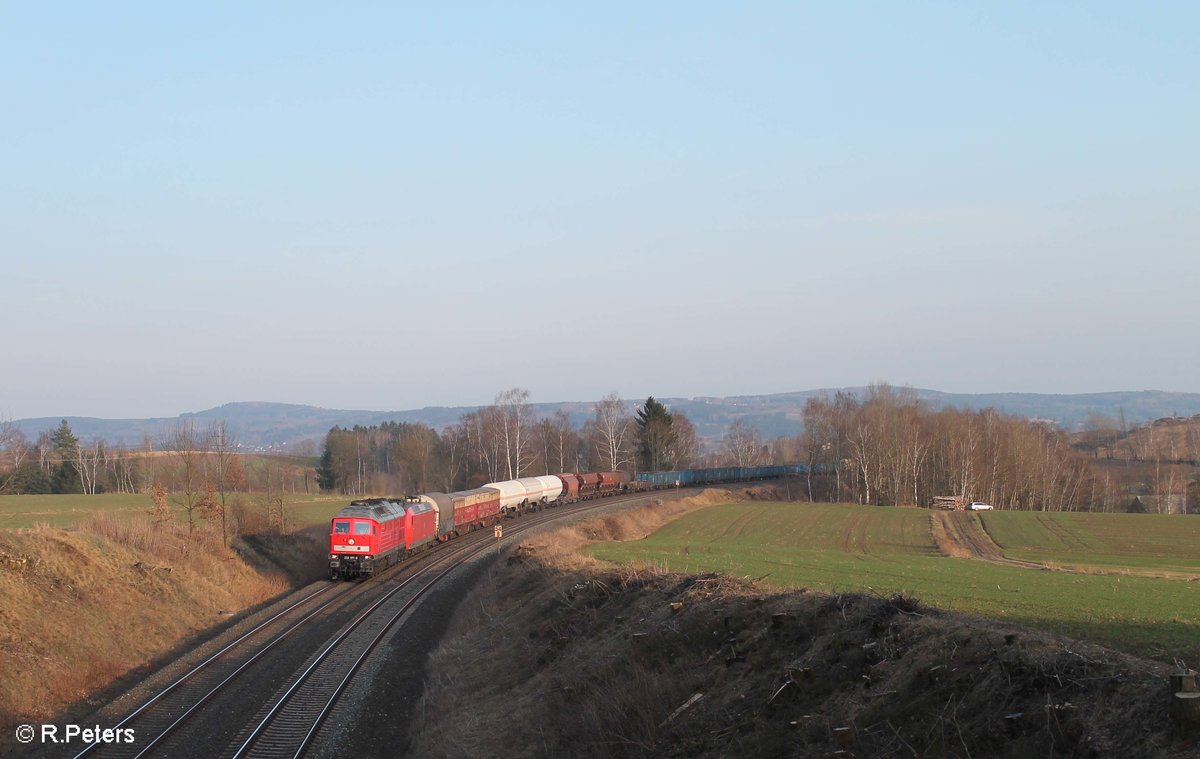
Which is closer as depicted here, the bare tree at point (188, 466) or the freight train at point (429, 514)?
the freight train at point (429, 514)

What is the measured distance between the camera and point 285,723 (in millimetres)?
17500

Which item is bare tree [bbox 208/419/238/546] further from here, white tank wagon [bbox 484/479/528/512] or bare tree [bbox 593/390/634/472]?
bare tree [bbox 593/390/634/472]

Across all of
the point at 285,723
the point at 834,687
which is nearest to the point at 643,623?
the point at 834,687

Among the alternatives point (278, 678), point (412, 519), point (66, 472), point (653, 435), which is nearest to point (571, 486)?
point (412, 519)

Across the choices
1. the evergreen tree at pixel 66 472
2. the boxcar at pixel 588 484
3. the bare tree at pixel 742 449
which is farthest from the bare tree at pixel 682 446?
the evergreen tree at pixel 66 472

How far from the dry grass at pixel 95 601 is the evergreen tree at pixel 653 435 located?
78.8 m

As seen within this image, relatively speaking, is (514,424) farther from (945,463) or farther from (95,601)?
(95,601)

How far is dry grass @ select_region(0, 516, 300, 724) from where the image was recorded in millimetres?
20203

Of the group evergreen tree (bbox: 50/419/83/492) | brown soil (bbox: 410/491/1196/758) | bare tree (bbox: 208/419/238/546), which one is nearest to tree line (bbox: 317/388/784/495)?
evergreen tree (bbox: 50/419/83/492)

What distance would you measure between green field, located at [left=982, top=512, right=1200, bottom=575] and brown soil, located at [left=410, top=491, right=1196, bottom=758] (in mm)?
26414

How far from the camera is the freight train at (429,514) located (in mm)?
37562

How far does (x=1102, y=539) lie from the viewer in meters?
54.0

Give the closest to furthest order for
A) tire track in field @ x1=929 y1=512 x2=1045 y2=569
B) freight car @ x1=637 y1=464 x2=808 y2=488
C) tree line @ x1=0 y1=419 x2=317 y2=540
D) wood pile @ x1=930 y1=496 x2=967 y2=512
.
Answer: tree line @ x1=0 y1=419 x2=317 y2=540 < tire track in field @ x1=929 y1=512 x2=1045 y2=569 < wood pile @ x1=930 y1=496 x2=967 y2=512 < freight car @ x1=637 y1=464 x2=808 y2=488

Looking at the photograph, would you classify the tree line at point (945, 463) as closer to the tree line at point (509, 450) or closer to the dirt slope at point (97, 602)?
the tree line at point (509, 450)
